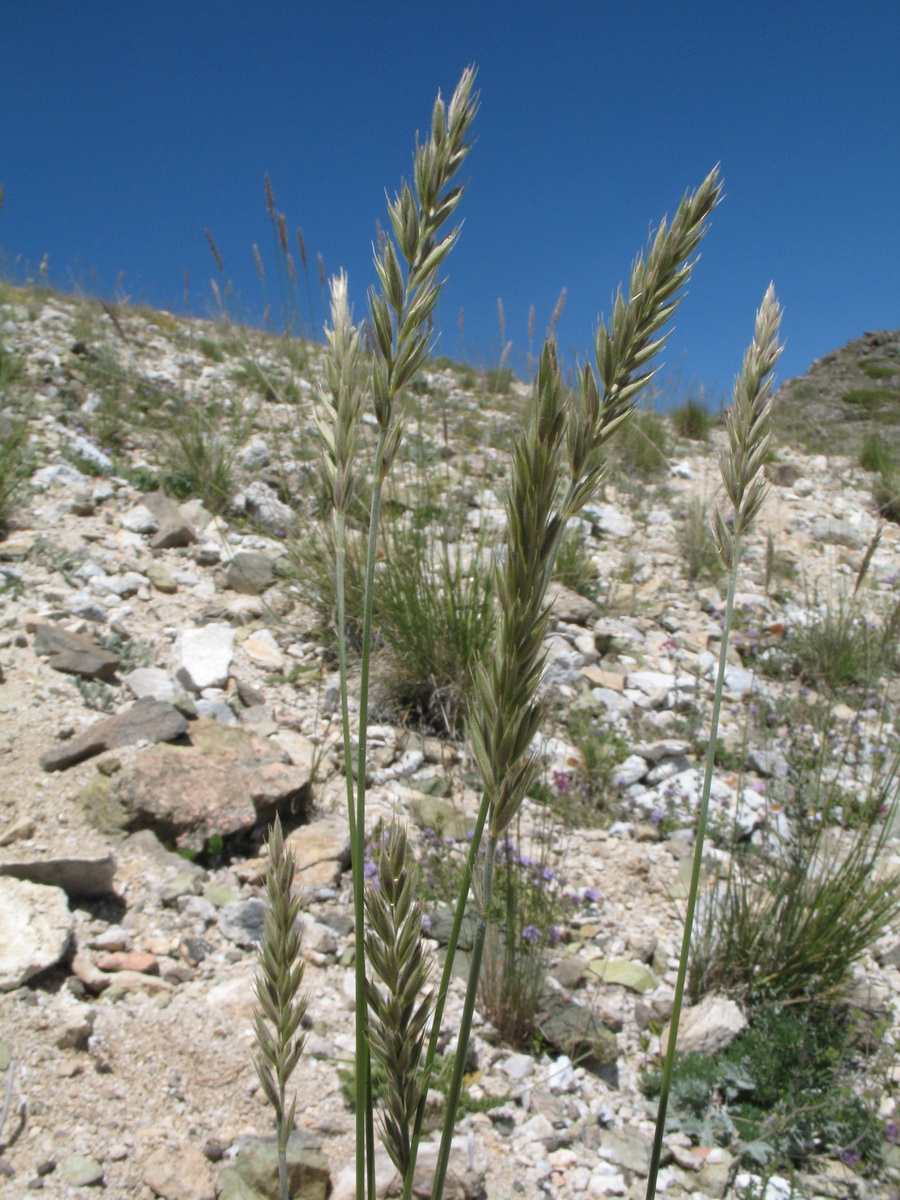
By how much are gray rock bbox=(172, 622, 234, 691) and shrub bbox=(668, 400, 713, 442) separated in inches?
304

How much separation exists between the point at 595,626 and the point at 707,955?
266cm

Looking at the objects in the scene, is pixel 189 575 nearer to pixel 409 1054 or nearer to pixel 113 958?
pixel 113 958

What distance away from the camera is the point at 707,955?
2348mm

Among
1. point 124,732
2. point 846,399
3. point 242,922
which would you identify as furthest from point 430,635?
point 846,399

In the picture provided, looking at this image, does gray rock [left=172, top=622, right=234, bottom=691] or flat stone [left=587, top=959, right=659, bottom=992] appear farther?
gray rock [left=172, top=622, right=234, bottom=691]

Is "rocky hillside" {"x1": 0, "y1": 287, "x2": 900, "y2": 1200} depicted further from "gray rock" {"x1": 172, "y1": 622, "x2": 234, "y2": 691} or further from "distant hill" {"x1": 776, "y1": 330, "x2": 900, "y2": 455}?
"distant hill" {"x1": 776, "y1": 330, "x2": 900, "y2": 455}

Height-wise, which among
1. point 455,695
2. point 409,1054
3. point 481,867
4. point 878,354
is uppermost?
point 878,354

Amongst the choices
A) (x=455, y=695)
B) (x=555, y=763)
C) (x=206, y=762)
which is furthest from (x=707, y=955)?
(x=206, y=762)

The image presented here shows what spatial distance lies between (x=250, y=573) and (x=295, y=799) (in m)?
1.86

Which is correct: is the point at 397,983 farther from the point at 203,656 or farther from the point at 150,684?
the point at 203,656

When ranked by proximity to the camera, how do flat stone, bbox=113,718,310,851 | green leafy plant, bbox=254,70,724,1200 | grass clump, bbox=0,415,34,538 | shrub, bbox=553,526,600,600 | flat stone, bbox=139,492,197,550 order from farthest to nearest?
shrub, bbox=553,526,600,600 → flat stone, bbox=139,492,197,550 → grass clump, bbox=0,415,34,538 → flat stone, bbox=113,718,310,851 → green leafy plant, bbox=254,70,724,1200

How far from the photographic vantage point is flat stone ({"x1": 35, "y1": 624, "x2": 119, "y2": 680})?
10.7 ft

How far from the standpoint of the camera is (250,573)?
438 cm

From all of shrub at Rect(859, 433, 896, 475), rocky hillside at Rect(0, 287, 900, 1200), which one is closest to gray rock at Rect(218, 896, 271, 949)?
rocky hillside at Rect(0, 287, 900, 1200)
